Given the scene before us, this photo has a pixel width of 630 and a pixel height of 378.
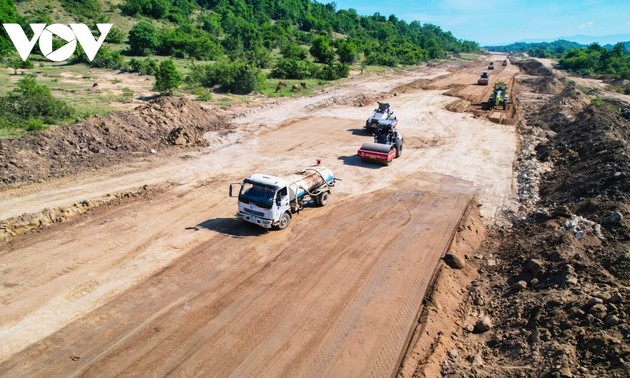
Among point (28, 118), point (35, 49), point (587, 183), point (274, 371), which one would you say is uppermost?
point (35, 49)

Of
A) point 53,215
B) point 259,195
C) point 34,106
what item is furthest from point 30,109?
point 259,195

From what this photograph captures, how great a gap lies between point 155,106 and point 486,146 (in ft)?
75.0

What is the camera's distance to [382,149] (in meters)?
23.6

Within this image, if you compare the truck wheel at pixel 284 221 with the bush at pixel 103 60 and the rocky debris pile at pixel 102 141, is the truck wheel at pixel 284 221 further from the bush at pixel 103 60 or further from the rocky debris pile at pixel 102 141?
the bush at pixel 103 60

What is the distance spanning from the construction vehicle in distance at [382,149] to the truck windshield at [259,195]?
10.3 metres

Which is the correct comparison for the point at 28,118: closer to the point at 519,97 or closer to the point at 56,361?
the point at 56,361

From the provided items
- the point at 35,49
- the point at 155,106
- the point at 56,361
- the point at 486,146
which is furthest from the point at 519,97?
the point at 35,49

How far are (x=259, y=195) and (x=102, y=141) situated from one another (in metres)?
12.9

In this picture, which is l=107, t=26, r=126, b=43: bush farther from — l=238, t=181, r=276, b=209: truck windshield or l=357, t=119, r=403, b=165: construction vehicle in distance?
l=238, t=181, r=276, b=209: truck windshield

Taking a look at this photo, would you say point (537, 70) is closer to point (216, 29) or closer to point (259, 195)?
point (216, 29)

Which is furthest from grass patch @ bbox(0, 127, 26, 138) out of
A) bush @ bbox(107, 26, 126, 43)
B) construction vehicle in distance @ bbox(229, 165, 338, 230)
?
bush @ bbox(107, 26, 126, 43)

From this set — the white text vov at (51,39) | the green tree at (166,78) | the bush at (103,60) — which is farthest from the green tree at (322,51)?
the green tree at (166,78)

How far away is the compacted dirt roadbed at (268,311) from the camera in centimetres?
920

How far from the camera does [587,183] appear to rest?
18328 millimetres
